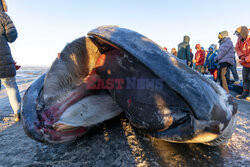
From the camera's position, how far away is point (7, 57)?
5.51 ft

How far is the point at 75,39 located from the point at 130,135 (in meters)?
0.92

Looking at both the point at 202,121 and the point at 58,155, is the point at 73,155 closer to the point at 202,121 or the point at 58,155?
the point at 58,155

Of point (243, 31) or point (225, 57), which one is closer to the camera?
point (243, 31)

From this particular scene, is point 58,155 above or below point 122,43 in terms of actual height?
below

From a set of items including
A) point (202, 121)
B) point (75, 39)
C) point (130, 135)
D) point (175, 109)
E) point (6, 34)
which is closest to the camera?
point (202, 121)

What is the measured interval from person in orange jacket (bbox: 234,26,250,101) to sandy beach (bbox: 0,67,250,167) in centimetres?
231

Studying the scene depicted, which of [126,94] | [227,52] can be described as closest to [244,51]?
[227,52]

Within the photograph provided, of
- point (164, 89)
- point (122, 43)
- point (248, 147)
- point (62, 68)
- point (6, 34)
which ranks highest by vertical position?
point (6, 34)

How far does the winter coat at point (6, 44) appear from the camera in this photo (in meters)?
1.63

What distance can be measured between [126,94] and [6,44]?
6.12ft

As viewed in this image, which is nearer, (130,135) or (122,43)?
(122,43)

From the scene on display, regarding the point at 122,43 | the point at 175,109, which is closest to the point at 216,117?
the point at 175,109

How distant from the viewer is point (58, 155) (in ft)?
3.08

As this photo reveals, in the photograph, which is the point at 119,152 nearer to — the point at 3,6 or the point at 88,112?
the point at 88,112
